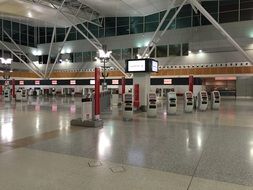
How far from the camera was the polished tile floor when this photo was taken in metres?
4.11

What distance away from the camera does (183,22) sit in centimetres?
2958

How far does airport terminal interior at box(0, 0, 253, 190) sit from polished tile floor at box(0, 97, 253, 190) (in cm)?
2

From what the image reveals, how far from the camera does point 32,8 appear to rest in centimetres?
2556

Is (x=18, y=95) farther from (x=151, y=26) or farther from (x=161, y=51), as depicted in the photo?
(x=151, y=26)

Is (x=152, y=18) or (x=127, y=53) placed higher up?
(x=152, y=18)

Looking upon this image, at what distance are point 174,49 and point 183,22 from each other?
123 inches

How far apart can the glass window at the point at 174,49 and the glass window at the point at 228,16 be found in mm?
5294

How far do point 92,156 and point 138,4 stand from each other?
919 inches

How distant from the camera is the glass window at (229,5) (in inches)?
1048

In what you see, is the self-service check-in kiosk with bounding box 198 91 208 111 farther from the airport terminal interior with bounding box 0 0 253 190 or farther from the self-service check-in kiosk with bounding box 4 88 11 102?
the self-service check-in kiosk with bounding box 4 88 11 102

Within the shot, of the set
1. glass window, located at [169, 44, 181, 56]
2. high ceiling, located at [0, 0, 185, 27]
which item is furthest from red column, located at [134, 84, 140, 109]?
glass window, located at [169, 44, 181, 56]

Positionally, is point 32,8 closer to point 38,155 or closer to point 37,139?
point 37,139

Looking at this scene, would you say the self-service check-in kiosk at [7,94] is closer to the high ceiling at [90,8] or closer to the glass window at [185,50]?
the high ceiling at [90,8]

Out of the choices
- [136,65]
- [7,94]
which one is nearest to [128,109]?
[136,65]
